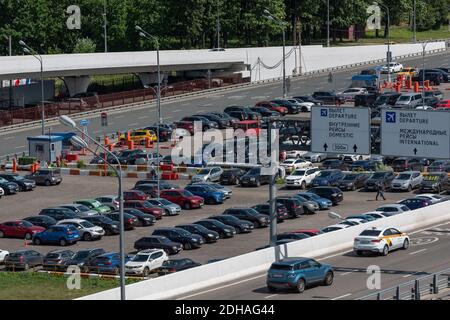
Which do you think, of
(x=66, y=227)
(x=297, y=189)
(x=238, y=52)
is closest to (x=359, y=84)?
(x=238, y=52)

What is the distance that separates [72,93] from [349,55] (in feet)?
96.8

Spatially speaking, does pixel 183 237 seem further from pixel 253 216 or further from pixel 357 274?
pixel 357 274

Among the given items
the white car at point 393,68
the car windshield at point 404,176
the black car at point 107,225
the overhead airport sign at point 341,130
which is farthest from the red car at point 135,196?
the white car at point 393,68

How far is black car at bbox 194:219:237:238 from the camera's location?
176 ft

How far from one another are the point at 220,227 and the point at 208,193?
981 centimetres

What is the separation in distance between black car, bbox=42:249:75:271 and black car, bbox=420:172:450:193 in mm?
22371

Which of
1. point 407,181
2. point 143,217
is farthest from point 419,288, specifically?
point 407,181

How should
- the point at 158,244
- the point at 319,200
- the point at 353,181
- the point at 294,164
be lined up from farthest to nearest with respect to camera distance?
the point at 294,164 → the point at 353,181 → the point at 319,200 → the point at 158,244

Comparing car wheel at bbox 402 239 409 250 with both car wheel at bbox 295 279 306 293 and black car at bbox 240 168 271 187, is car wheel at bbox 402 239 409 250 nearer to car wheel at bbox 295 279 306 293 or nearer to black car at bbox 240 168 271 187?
car wheel at bbox 295 279 306 293

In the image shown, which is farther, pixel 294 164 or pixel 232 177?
pixel 294 164

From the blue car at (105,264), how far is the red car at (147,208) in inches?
479

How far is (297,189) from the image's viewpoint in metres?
66.6

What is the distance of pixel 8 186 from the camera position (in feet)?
218

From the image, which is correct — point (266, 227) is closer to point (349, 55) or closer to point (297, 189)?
point (297, 189)
